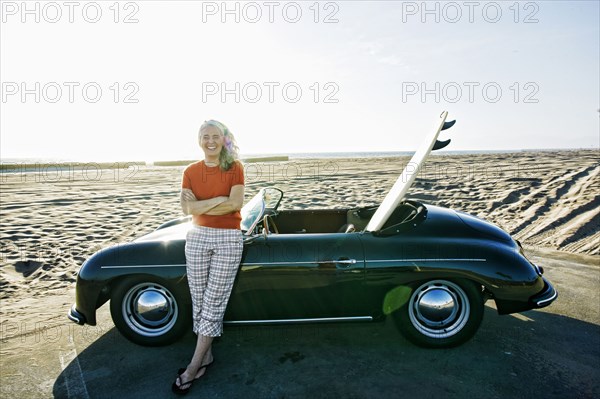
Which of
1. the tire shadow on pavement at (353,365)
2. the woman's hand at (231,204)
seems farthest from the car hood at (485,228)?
the woman's hand at (231,204)

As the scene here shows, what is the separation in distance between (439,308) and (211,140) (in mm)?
2306

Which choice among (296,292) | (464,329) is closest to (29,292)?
(296,292)

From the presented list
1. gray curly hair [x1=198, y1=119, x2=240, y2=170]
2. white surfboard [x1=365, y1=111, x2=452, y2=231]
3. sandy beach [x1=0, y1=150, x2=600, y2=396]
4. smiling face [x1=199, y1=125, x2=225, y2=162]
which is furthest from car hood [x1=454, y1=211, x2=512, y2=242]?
smiling face [x1=199, y1=125, x2=225, y2=162]

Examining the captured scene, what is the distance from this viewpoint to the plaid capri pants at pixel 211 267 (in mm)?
2771

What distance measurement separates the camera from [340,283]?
3.15 metres

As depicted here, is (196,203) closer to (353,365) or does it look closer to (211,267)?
(211,267)

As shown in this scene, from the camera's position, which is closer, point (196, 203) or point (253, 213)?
point (196, 203)

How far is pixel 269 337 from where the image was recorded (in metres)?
3.50

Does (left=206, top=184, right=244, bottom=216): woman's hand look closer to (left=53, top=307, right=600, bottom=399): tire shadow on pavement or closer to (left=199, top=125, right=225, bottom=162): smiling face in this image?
(left=199, top=125, right=225, bottom=162): smiling face

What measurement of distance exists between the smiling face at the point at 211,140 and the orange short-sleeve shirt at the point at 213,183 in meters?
0.13

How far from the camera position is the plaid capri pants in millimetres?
2771

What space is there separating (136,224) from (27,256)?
2.44m

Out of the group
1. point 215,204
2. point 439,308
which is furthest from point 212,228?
point 439,308

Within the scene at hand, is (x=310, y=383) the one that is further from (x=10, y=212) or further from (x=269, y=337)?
(x=10, y=212)
